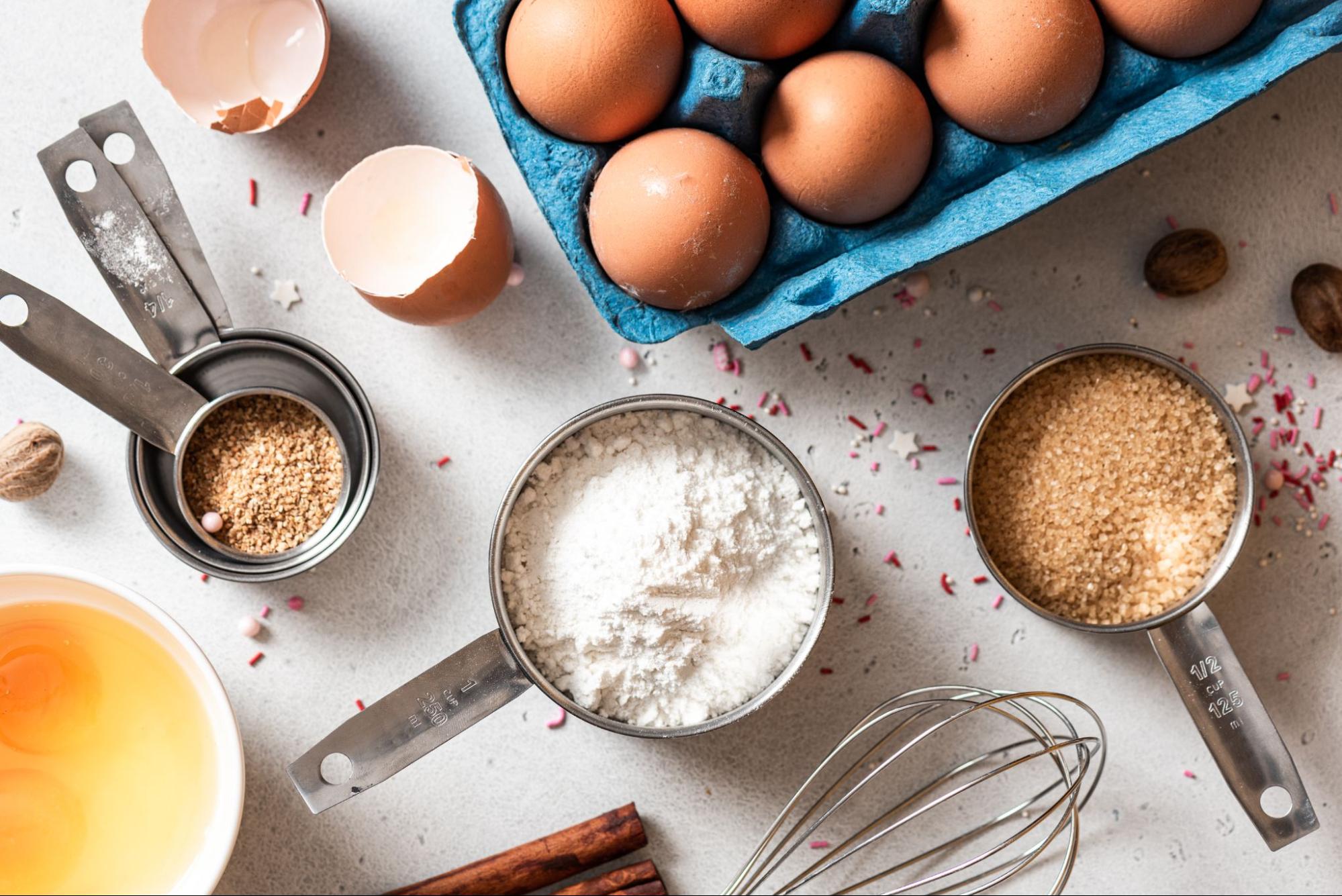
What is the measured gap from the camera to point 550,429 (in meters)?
1.05

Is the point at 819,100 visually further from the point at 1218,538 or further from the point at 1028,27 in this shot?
the point at 1218,538

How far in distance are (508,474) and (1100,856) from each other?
0.77 metres

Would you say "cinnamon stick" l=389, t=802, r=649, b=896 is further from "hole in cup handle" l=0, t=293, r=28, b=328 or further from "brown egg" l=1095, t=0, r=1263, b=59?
"brown egg" l=1095, t=0, r=1263, b=59

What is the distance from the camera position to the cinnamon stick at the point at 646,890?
3.40 feet

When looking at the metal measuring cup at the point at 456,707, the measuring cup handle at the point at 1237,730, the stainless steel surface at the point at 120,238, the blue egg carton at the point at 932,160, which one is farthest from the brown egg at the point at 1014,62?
the stainless steel surface at the point at 120,238

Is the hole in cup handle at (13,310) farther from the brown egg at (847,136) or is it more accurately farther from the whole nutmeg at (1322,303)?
the whole nutmeg at (1322,303)

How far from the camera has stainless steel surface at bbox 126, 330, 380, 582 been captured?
0.96 metres

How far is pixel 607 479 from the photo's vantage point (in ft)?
3.09

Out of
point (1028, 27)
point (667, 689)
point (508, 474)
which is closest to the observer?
point (1028, 27)

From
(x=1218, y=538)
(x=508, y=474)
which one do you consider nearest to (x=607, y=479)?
(x=508, y=474)

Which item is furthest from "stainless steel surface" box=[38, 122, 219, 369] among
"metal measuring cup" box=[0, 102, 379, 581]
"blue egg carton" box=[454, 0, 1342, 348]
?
"blue egg carton" box=[454, 0, 1342, 348]

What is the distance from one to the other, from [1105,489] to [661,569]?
451mm

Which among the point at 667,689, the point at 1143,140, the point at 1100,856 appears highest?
the point at 1143,140

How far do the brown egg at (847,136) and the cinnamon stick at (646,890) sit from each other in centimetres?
70
